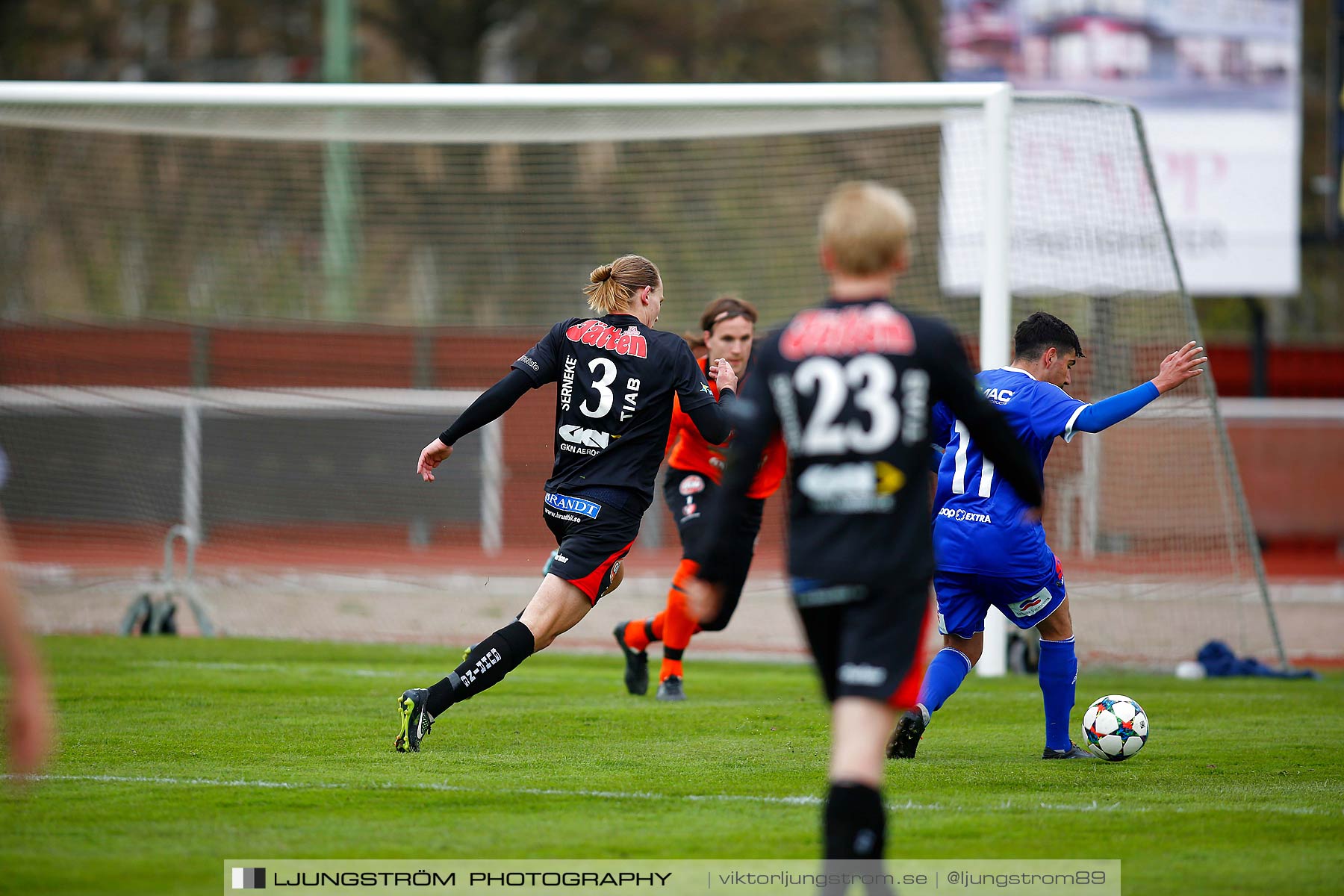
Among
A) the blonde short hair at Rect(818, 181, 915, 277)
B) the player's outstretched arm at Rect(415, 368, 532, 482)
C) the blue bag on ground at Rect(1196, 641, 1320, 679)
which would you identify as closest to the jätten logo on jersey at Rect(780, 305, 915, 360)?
the blonde short hair at Rect(818, 181, 915, 277)

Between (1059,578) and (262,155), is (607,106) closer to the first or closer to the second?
(1059,578)

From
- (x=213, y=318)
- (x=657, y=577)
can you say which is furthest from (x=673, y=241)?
(x=213, y=318)

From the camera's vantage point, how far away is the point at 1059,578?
6.41m

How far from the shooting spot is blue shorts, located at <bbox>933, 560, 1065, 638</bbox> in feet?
20.6

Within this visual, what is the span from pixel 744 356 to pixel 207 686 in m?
3.78

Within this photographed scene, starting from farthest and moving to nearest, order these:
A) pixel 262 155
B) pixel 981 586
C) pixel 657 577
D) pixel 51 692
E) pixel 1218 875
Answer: pixel 262 155 → pixel 657 577 → pixel 51 692 → pixel 981 586 → pixel 1218 875

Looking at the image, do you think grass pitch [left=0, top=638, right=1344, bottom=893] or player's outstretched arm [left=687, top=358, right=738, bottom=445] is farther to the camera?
player's outstretched arm [left=687, top=358, right=738, bottom=445]

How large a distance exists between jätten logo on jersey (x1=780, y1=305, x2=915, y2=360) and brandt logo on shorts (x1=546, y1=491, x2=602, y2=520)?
2.57 meters

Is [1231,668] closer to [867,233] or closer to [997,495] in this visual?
[997,495]

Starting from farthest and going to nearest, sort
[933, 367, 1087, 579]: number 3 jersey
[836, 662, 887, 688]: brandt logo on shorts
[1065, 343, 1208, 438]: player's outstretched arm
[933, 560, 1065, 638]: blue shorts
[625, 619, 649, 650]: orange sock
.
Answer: [625, 619, 649, 650]: orange sock → [933, 560, 1065, 638]: blue shorts → [933, 367, 1087, 579]: number 3 jersey → [1065, 343, 1208, 438]: player's outstretched arm → [836, 662, 887, 688]: brandt logo on shorts

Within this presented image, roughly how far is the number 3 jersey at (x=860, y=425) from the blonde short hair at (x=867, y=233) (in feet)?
0.39

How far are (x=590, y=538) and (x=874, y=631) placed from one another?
270 cm

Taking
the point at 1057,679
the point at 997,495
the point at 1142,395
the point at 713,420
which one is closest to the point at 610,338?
the point at 713,420

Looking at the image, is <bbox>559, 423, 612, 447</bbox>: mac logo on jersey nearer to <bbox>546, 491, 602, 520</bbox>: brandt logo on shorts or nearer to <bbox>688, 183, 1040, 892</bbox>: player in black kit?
<bbox>546, 491, 602, 520</bbox>: brandt logo on shorts
